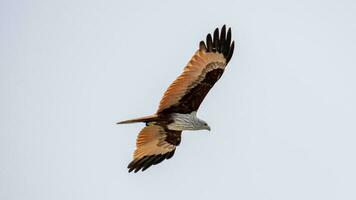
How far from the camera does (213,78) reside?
1560cm

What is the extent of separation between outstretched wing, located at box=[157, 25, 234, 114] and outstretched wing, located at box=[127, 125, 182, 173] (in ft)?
3.03

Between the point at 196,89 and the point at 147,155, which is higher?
the point at 196,89

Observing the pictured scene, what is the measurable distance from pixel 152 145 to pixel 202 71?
6.95ft

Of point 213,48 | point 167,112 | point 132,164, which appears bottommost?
point 132,164

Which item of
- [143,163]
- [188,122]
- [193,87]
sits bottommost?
[143,163]

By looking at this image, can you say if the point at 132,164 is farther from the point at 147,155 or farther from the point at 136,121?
the point at 136,121

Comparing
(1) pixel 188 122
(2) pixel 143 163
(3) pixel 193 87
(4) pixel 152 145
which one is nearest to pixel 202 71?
(3) pixel 193 87

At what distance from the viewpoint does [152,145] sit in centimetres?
1664

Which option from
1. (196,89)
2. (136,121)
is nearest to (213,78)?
(196,89)

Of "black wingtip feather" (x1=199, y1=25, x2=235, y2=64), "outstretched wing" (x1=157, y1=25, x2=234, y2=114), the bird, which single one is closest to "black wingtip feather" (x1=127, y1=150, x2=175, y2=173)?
the bird

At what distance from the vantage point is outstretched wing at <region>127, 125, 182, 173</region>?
16.5 meters

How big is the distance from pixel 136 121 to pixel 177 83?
1084 millimetres

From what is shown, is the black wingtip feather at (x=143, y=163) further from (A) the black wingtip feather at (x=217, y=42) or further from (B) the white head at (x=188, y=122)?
(A) the black wingtip feather at (x=217, y=42)

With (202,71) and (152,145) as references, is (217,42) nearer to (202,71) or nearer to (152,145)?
(202,71)
